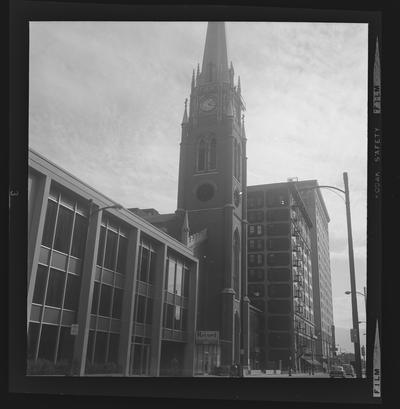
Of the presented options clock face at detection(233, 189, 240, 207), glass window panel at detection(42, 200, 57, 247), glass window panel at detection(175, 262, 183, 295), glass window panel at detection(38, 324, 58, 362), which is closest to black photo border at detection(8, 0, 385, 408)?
glass window panel at detection(38, 324, 58, 362)

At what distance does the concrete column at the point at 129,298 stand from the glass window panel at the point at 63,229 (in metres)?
2.60

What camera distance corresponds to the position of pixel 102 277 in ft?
50.6

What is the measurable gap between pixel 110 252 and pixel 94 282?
139 cm

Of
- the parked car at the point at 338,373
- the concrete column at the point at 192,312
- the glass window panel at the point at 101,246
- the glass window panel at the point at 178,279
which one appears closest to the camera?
the parked car at the point at 338,373

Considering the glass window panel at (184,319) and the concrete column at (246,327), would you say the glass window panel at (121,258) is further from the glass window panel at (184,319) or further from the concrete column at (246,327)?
the concrete column at (246,327)

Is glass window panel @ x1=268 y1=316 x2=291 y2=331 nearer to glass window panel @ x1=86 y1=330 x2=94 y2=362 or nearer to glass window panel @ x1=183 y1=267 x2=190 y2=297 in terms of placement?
glass window panel @ x1=183 y1=267 x2=190 y2=297

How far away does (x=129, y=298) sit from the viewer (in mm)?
16766

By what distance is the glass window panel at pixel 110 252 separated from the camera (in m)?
15.8

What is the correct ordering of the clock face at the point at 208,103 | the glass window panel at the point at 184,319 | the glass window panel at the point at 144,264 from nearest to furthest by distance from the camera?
1. the glass window panel at the point at 144,264
2. the glass window panel at the point at 184,319
3. the clock face at the point at 208,103

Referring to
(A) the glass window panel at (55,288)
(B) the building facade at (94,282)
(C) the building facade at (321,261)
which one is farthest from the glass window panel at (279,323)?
(A) the glass window panel at (55,288)

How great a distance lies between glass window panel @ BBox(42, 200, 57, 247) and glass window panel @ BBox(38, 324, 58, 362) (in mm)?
2554
